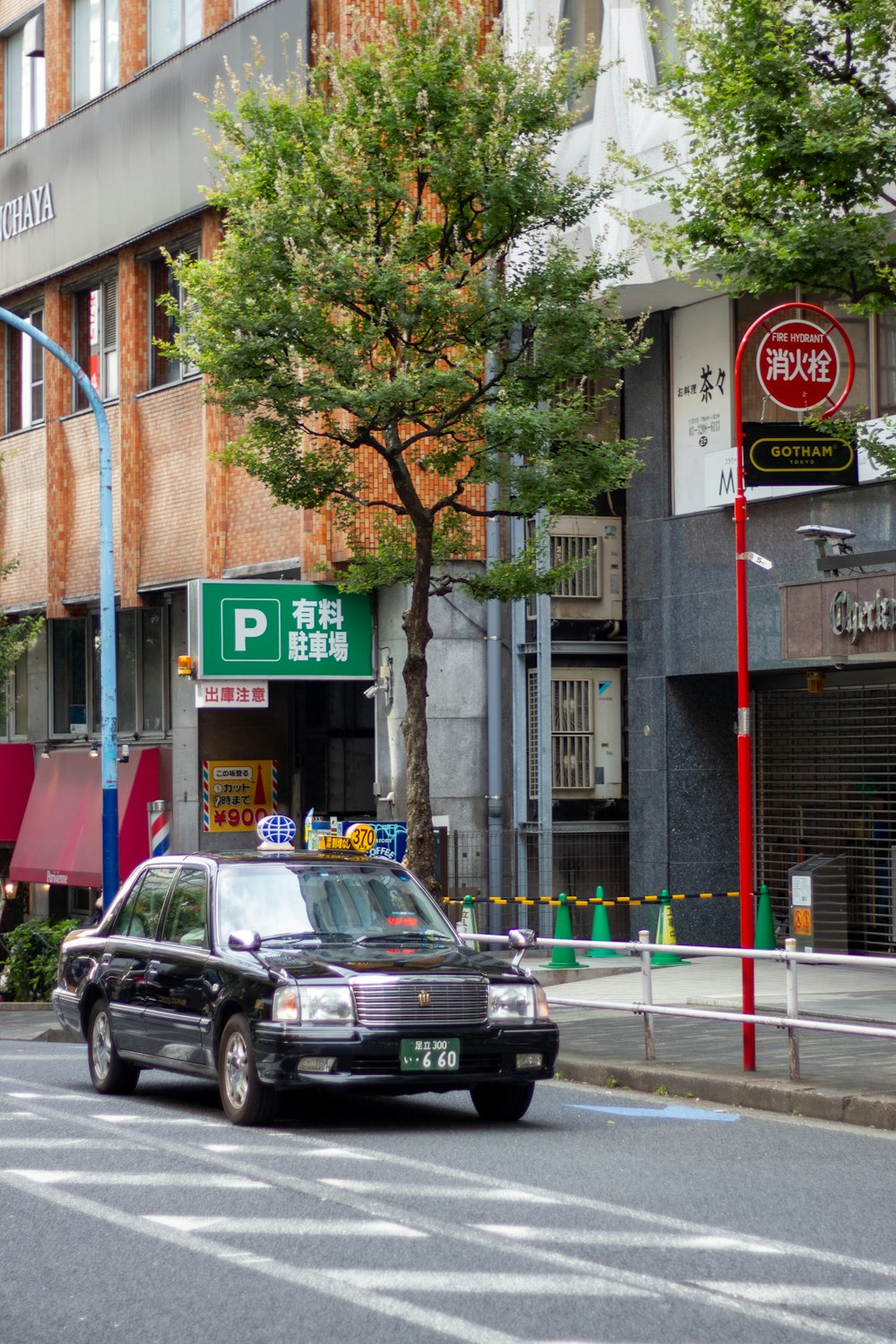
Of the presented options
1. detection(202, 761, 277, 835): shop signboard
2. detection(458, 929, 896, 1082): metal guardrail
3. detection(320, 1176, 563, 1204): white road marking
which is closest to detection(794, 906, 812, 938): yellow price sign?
detection(458, 929, 896, 1082): metal guardrail

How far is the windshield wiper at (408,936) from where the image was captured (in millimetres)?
12125

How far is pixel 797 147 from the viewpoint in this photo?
13.1m

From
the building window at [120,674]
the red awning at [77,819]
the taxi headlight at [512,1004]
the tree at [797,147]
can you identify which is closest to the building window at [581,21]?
the tree at [797,147]

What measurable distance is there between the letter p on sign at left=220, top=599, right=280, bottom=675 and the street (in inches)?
482

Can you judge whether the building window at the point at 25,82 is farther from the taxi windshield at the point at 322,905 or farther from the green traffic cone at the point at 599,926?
the taxi windshield at the point at 322,905

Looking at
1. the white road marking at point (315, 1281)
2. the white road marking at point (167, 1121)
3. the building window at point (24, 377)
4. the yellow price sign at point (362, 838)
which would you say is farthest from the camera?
the building window at point (24, 377)

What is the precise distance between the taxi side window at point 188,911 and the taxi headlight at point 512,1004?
194 centimetres

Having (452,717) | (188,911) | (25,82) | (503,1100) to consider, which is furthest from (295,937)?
(25,82)

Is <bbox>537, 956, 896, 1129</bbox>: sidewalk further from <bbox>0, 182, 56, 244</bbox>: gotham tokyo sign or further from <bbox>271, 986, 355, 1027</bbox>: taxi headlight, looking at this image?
<bbox>0, 182, 56, 244</bbox>: gotham tokyo sign

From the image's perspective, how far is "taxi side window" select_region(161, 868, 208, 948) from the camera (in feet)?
41.3

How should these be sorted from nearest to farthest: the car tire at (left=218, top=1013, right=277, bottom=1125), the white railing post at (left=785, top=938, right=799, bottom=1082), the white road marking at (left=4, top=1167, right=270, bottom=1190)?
the white road marking at (left=4, top=1167, right=270, bottom=1190) < the car tire at (left=218, top=1013, right=277, bottom=1125) < the white railing post at (left=785, top=938, right=799, bottom=1082)

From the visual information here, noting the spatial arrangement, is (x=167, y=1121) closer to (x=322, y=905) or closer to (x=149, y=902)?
(x=322, y=905)

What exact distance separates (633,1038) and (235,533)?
13.9 m

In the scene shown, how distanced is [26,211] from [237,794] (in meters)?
11.2
